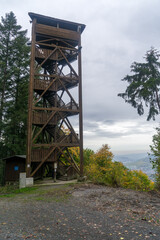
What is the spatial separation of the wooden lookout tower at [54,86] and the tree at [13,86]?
17.1 ft

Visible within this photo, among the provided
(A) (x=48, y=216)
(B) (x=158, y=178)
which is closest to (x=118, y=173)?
(B) (x=158, y=178)

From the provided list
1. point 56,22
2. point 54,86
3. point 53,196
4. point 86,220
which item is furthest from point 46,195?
point 56,22

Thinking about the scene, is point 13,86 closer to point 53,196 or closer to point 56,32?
point 56,32

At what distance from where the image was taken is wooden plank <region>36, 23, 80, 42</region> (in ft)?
60.6

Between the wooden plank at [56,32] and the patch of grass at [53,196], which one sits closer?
the patch of grass at [53,196]

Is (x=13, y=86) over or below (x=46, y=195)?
over

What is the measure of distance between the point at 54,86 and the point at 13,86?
9.54 meters

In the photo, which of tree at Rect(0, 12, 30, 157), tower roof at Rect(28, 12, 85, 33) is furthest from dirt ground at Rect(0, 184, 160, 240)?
tower roof at Rect(28, 12, 85, 33)

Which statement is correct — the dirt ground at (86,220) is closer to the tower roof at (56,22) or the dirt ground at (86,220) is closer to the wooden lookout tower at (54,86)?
the wooden lookout tower at (54,86)

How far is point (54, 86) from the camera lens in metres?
18.1

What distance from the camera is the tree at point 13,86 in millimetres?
22312

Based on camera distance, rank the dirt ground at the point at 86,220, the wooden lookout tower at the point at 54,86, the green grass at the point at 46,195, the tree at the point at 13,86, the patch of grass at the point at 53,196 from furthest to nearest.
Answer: the tree at the point at 13,86, the wooden lookout tower at the point at 54,86, the green grass at the point at 46,195, the patch of grass at the point at 53,196, the dirt ground at the point at 86,220

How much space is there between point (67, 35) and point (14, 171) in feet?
54.4

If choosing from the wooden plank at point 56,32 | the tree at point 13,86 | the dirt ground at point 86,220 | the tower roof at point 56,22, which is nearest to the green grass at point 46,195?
the dirt ground at point 86,220
